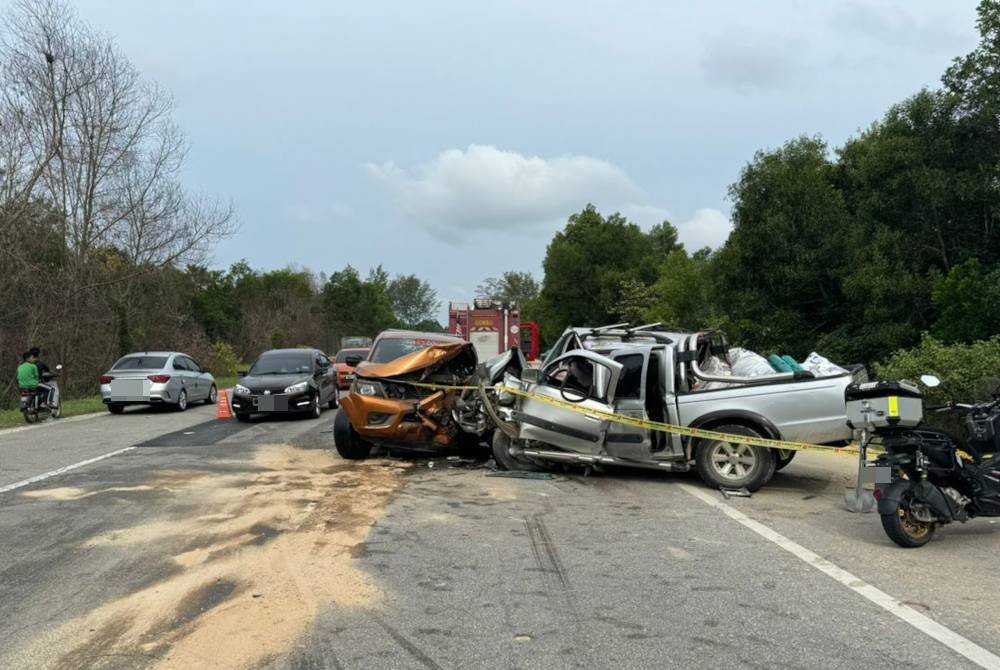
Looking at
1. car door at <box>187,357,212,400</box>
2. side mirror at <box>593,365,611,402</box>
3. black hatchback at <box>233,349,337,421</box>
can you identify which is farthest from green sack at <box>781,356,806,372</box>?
car door at <box>187,357,212,400</box>

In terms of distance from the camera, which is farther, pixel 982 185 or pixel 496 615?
pixel 982 185

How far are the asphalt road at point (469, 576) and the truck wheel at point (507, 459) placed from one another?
0.65 m

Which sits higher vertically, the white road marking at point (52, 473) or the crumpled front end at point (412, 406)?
the crumpled front end at point (412, 406)

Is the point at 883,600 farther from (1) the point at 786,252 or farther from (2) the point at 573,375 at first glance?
(1) the point at 786,252

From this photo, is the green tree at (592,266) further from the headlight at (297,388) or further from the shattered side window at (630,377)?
the shattered side window at (630,377)

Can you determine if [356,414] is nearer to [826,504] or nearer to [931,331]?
[826,504]

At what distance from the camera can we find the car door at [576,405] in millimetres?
9102

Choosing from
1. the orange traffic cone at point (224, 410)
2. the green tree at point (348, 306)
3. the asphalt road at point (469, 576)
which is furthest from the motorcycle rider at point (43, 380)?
the green tree at point (348, 306)

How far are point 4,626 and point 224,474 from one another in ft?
17.3

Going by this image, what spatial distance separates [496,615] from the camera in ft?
15.3

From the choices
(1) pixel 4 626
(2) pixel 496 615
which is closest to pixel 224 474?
(1) pixel 4 626

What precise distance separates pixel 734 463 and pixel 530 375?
2.87m

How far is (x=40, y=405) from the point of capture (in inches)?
677

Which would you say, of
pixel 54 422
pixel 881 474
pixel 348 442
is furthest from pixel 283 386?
pixel 881 474
